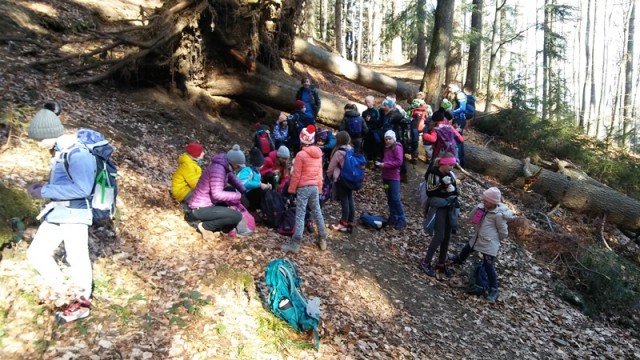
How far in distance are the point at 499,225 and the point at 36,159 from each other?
24.4 feet

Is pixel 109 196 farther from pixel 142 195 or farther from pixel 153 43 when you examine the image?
pixel 153 43

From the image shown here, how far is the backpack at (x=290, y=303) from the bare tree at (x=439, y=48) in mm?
9552

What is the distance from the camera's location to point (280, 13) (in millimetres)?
11078

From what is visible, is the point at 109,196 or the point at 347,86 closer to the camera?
the point at 109,196

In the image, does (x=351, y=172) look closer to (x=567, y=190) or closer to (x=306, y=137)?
(x=306, y=137)

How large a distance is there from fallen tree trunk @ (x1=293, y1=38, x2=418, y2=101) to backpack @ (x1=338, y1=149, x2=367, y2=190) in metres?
8.10

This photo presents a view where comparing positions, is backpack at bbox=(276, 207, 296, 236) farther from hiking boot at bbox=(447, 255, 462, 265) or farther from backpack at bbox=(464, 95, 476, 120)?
backpack at bbox=(464, 95, 476, 120)

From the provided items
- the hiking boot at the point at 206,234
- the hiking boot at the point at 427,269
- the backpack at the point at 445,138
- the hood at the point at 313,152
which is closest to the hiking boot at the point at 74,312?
the hiking boot at the point at 206,234


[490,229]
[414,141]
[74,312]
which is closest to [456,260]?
[490,229]

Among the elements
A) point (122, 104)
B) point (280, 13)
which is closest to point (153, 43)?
point (122, 104)

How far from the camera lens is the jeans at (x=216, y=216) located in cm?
631

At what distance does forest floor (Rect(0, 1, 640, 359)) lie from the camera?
4.45 metres

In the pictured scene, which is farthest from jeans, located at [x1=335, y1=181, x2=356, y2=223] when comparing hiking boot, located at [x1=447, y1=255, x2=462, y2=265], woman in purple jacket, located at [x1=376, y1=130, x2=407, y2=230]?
hiking boot, located at [x1=447, y1=255, x2=462, y2=265]

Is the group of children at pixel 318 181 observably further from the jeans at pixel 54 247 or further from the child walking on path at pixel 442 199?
the jeans at pixel 54 247
